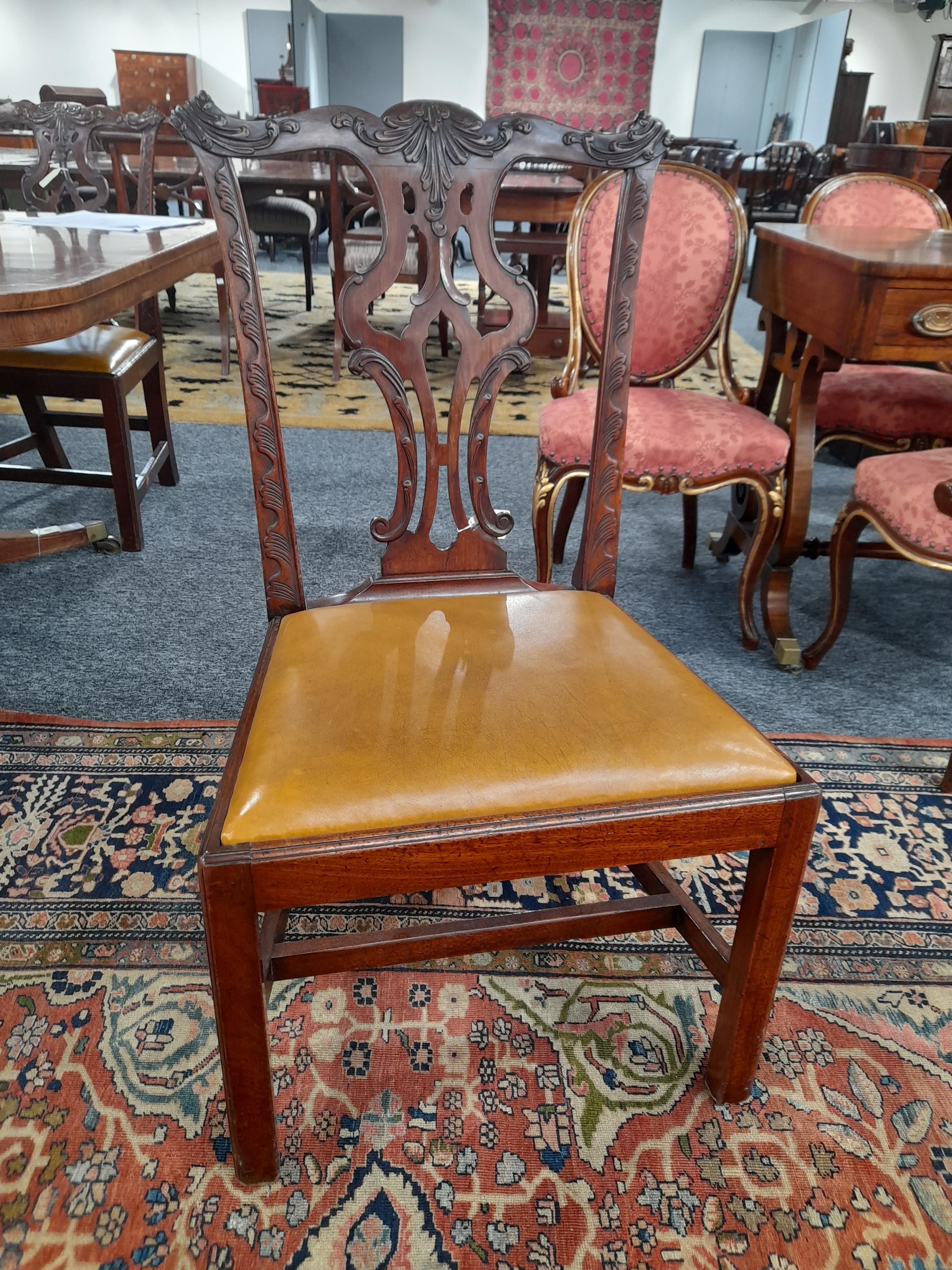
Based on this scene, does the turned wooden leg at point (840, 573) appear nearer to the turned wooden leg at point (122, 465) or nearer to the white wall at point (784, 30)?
the turned wooden leg at point (122, 465)

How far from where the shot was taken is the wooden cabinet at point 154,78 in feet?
33.7

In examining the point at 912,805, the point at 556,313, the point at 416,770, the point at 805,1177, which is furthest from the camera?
the point at 556,313

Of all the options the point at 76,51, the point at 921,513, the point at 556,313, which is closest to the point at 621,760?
the point at 921,513

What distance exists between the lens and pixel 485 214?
42.5 inches

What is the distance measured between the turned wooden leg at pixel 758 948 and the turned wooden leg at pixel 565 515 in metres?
1.33

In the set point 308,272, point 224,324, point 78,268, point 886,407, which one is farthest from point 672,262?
point 308,272

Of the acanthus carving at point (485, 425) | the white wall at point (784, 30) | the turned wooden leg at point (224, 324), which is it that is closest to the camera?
the acanthus carving at point (485, 425)

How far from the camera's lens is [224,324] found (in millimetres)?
3957

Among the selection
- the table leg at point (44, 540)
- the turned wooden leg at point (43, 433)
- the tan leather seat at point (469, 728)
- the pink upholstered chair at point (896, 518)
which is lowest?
the table leg at point (44, 540)

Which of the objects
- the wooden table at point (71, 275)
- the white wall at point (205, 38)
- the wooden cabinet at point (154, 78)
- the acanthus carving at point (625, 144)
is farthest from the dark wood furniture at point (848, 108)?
the acanthus carving at point (625, 144)

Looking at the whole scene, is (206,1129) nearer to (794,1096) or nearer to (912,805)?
(794,1096)

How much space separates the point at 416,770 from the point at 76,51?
13.1m

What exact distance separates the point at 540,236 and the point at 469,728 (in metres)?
3.86

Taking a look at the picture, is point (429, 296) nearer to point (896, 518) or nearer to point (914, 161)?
point (896, 518)
